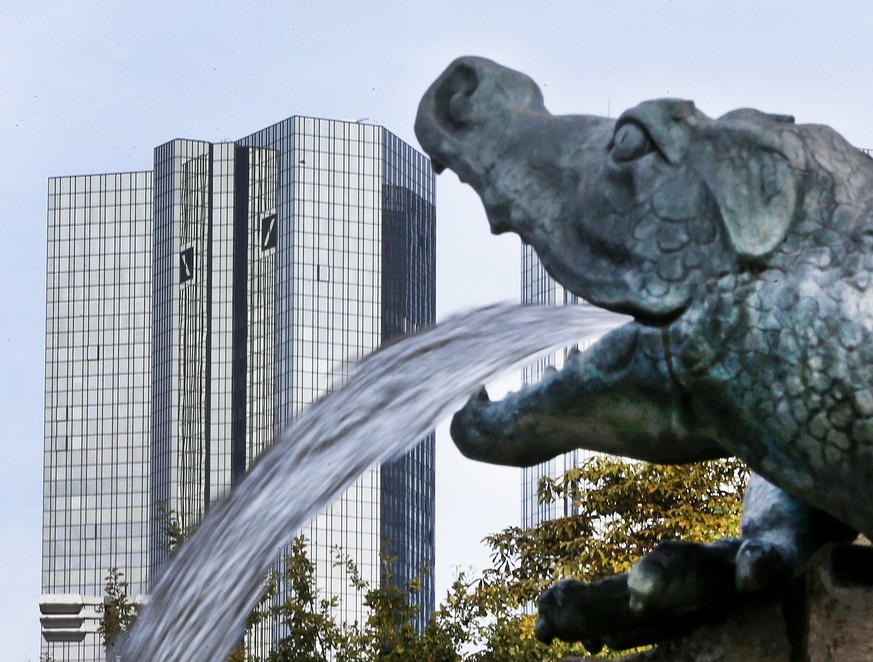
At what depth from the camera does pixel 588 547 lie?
14.9 metres

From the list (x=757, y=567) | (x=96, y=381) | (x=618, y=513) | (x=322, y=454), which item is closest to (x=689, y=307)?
(x=757, y=567)

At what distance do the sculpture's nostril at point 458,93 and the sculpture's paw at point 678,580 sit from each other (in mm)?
814

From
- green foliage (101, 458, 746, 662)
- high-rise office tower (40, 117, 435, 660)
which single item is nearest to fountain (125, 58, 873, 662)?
green foliage (101, 458, 746, 662)

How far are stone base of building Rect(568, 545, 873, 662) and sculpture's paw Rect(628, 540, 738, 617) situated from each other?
0.22 ft

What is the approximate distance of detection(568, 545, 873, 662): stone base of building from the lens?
9.69 feet

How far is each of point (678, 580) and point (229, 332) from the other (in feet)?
342

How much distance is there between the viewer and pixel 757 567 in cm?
305

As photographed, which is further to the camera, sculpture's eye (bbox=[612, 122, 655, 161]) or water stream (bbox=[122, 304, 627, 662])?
water stream (bbox=[122, 304, 627, 662])

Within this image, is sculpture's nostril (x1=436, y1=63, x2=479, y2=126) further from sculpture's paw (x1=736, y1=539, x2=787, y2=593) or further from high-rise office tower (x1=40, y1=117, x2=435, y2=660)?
high-rise office tower (x1=40, y1=117, x2=435, y2=660)

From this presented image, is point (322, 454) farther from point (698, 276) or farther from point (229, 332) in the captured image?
point (229, 332)

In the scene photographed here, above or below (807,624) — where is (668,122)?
above

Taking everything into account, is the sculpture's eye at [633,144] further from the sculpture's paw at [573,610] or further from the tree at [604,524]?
the tree at [604,524]

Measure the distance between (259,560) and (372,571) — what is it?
101m

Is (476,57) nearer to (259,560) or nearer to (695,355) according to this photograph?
(695,355)
